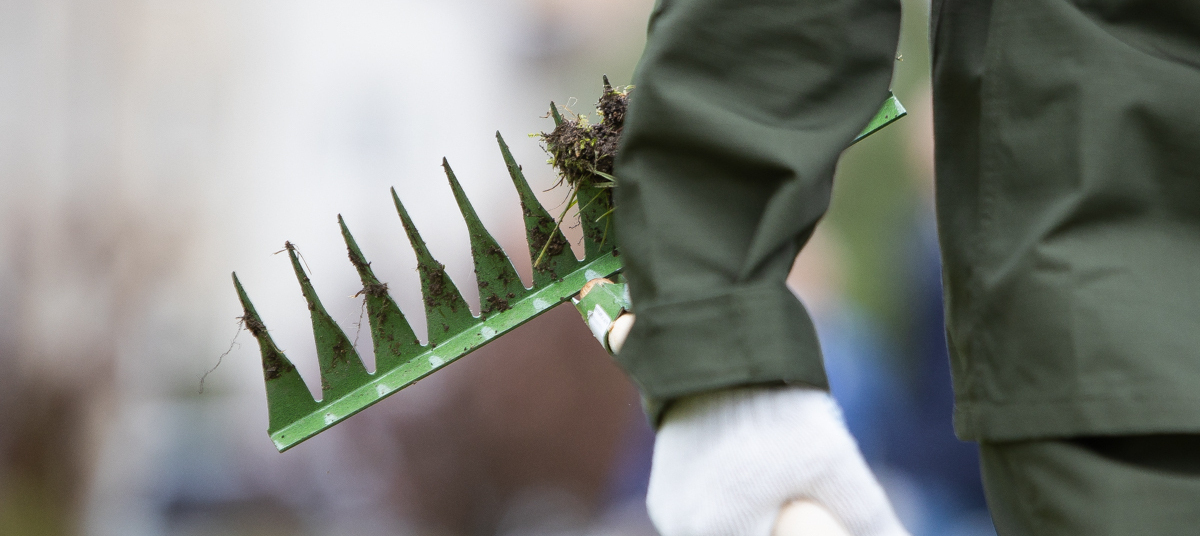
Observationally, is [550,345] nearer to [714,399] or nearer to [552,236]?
[552,236]

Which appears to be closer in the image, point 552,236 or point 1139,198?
point 1139,198

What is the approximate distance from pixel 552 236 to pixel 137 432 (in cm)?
114

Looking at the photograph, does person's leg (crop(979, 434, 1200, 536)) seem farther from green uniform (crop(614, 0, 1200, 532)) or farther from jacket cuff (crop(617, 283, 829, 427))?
jacket cuff (crop(617, 283, 829, 427))

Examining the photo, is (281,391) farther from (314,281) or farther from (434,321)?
(314,281)

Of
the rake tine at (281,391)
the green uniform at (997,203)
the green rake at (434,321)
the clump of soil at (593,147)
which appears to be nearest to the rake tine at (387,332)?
the green rake at (434,321)

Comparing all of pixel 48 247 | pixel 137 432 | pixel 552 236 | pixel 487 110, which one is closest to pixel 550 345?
pixel 487 110

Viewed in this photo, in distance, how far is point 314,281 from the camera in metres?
1.79

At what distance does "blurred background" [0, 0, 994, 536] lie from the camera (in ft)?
5.84

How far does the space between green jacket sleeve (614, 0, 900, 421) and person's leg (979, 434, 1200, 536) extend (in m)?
0.16

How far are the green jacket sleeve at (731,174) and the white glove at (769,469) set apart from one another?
2 centimetres

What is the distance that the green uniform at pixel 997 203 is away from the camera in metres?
0.51

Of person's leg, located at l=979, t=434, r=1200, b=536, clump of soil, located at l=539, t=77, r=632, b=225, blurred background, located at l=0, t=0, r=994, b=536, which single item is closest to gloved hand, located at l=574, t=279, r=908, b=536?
person's leg, located at l=979, t=434, r=1200, b=536

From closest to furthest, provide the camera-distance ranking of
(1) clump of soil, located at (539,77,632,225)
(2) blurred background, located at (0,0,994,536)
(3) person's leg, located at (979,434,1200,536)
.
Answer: (3) person's leg, located at (979,434,1200,536) → (1) clump of soil, located at (539,77,632,225) → (2) blurred background, located at (0,0,994,536)

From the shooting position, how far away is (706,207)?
1.80ft
